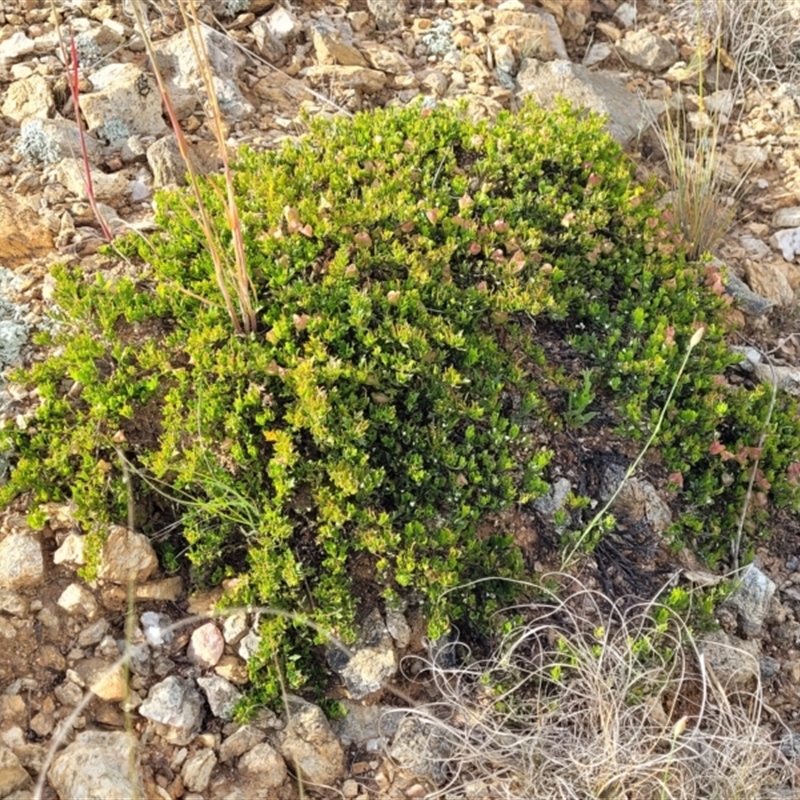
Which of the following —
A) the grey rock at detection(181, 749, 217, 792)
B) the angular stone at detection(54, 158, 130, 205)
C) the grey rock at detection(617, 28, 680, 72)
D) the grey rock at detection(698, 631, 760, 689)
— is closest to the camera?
the grey rock at detection(181, 749, 217, 792)

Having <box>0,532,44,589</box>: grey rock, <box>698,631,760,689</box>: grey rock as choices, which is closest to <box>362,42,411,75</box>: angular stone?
<box>0,532,44,589</box>: grey rock

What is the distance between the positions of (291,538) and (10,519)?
95cm

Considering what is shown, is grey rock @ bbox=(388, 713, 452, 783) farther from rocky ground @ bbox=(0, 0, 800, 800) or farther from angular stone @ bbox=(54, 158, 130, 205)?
angular stone @ bbox=(54, 158, 130, 205)

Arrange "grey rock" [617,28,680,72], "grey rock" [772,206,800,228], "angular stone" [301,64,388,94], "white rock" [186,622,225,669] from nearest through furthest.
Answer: "white rock" [186,622,225,669] → "angular stone" [301,64,388,94] → "grey rock" [772,206,800,228] → "grey rock" [617,28,680,72]

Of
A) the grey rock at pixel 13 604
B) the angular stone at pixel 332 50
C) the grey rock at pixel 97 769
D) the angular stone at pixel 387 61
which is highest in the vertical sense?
the angular stone at pixel 332 50

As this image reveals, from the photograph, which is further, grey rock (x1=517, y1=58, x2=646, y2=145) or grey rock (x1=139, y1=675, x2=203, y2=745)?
grey rock (x1=517, y1=58, x2=646, y2=145)

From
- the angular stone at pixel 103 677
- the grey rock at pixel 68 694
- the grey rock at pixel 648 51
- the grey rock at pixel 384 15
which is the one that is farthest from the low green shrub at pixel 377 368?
the grey rock at pixel 648 51

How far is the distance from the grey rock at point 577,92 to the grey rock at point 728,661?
2.92 metres

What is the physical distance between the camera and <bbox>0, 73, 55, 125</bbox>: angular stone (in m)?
4.30

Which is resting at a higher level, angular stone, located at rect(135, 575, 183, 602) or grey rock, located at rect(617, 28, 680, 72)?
grey rock, located at rect(617, 28, 680, 72)

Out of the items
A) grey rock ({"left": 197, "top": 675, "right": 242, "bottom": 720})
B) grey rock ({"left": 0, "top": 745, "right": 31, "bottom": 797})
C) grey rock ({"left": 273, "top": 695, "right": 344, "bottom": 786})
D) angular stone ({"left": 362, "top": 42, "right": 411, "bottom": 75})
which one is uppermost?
angular stone ({"left": 362, "top": 42, "right": 411, "bottom": 75})

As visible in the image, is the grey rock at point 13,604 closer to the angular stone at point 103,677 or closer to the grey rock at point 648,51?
the angular stone at point 103,677

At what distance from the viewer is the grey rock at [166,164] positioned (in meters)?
4.18

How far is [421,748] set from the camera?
3041mm
